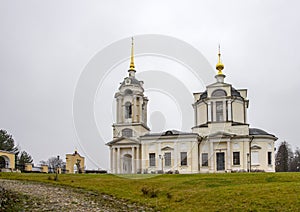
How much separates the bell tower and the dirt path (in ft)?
97.7

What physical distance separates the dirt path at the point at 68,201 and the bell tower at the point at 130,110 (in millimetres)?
29788

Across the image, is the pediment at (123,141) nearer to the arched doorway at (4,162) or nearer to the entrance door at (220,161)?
the entrance door at (220,161)

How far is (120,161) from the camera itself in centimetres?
4856

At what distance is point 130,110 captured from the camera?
51094 mm

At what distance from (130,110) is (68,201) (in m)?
34.2

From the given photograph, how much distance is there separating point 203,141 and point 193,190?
2693 centimetres

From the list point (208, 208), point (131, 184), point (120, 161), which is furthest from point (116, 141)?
point (208, 208)

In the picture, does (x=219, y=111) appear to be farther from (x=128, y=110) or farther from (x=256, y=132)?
(x=128, y=110)

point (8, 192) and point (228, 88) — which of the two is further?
point (228, 88)

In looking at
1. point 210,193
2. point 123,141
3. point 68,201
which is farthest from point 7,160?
point 210,193

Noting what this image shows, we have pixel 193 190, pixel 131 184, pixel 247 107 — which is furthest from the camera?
pixel 247 107

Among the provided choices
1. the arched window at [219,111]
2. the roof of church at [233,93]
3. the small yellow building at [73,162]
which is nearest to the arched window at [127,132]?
the small yellow building at [73,162]

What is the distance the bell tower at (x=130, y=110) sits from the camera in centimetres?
5009

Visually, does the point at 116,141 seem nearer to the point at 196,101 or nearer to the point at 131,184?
the point at 196,101
